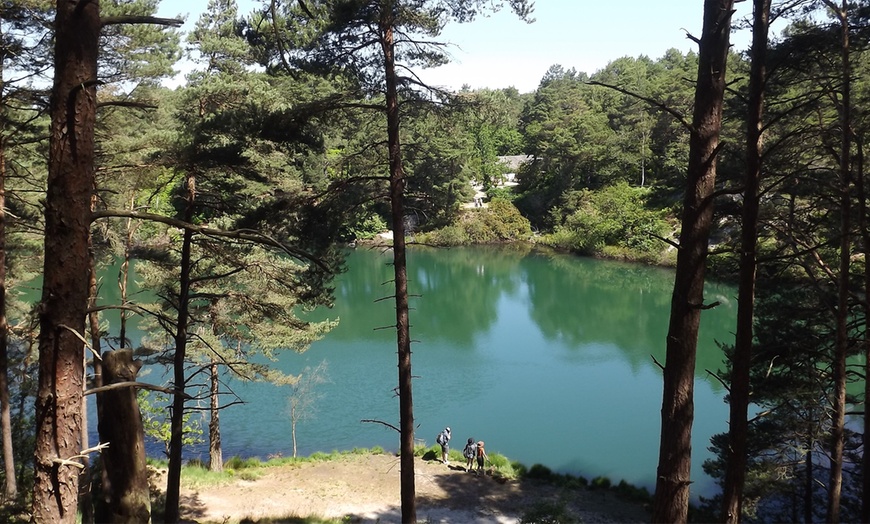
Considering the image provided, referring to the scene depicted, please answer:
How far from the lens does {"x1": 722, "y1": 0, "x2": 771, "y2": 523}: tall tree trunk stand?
4.08 m

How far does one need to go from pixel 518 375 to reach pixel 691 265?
16740 mm

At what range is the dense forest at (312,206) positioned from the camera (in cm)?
248

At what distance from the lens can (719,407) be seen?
16156 mm

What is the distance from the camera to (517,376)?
19.5 meters

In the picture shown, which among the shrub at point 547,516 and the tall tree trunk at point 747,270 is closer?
the tall tree trunk at point 747,270

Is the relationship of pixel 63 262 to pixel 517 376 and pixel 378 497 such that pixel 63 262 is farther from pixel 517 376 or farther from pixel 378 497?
pixel 517 376

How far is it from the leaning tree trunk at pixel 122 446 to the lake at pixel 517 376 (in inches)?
161

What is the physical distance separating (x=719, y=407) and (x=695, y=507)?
662 cm

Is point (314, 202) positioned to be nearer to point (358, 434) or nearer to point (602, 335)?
point (358, 434)

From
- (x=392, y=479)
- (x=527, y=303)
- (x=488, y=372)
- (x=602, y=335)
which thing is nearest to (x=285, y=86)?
(x=392, y=479)

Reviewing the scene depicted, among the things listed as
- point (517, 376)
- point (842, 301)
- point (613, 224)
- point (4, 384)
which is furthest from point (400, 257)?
point (613, 224)

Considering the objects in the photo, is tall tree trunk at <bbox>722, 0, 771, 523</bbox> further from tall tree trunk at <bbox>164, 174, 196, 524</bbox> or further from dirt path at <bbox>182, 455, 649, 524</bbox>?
tall tree trunk at <bbox>164, 174, 196, 524</bbox>

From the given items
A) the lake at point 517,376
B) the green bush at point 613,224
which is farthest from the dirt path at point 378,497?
the green bush at point 613,224

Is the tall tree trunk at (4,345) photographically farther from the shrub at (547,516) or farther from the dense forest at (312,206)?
the shrub at (547,516)
